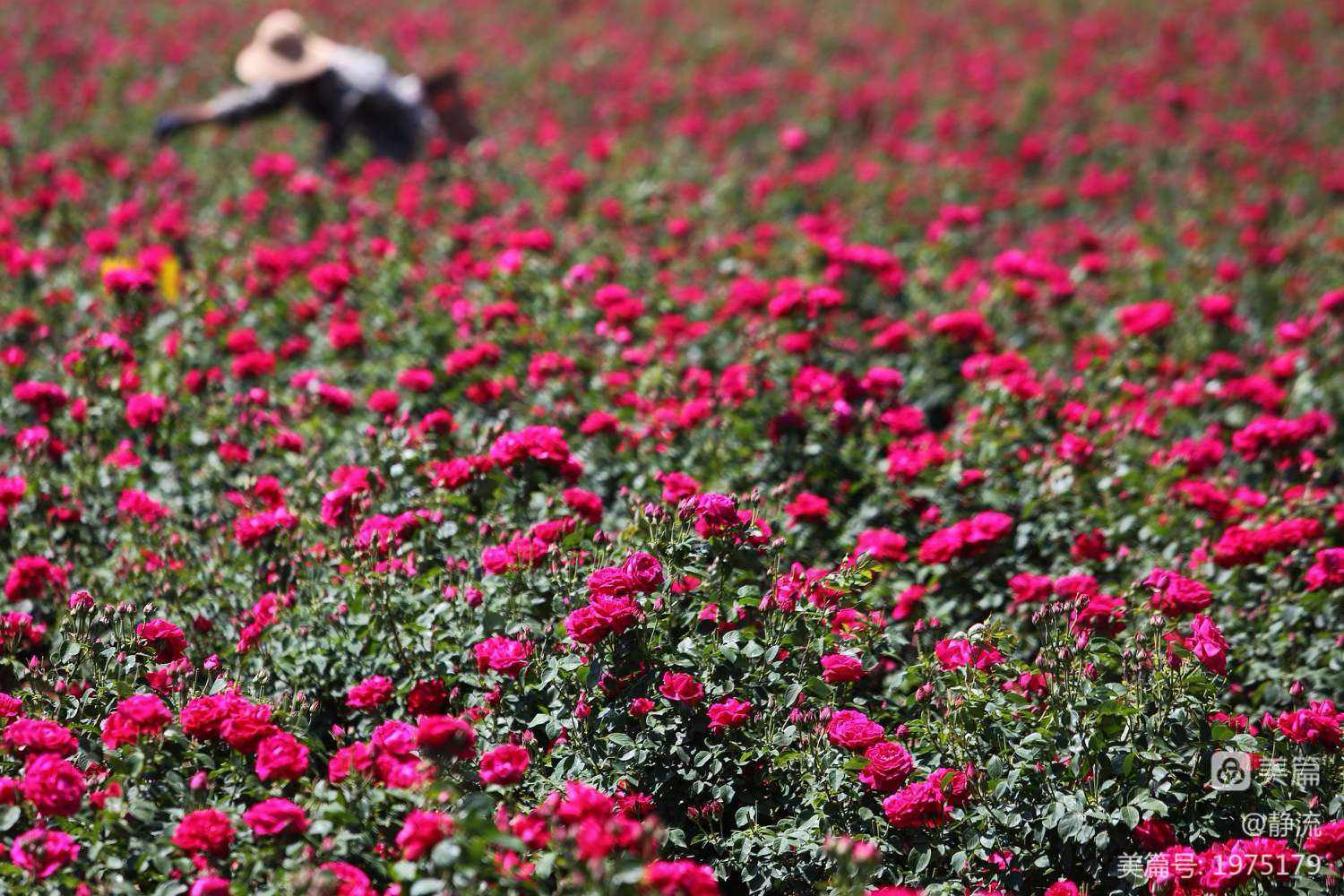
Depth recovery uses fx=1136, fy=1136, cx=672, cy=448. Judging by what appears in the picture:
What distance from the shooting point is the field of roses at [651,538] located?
7.57 feet

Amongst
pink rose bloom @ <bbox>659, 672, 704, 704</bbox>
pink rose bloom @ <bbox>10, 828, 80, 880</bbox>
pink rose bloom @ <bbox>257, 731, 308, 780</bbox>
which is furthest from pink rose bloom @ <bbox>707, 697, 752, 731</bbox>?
pink rose bloom @ <bbox>10, 828, 80, 880</bbox>

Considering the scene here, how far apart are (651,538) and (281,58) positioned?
18.3ft

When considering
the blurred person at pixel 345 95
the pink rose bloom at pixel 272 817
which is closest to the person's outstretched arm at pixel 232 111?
the blurred person at pixel 345 95

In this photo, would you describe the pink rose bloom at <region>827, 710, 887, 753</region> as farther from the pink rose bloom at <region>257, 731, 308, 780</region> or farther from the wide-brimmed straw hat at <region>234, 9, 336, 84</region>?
the wide-brimmed straw hat at <region>234, 9, 336, 84</region>

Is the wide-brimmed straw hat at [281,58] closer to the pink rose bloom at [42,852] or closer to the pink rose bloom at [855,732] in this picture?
the pink rose bloom at [42,852]

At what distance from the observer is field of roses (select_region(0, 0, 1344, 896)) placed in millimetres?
2309

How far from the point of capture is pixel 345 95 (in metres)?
7.14

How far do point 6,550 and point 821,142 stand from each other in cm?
650

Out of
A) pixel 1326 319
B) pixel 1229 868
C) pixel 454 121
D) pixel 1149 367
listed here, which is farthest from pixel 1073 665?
pixel 454 121

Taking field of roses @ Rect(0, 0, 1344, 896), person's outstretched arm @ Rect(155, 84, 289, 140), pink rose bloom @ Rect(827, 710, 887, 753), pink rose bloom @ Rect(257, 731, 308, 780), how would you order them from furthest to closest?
person's outstretched arm @ Rect(155, 84, 289, 140), pink rose bloom @ Rect(827, 710, 887, 753), field of roses @ Rect(0, 0, 1344, 896), pink rose bloom @ Rect(257, 731, 308, 780)

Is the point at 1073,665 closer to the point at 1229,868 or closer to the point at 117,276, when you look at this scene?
the point at 1229,868

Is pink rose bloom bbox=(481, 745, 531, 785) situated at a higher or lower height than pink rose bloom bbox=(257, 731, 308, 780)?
lower

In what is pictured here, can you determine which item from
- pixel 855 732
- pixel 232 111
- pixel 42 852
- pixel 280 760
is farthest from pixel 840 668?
pixel 232 111

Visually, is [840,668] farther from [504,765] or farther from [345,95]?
[345,95]
